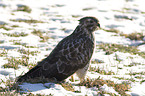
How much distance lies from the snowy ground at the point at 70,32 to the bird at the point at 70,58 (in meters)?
0.28

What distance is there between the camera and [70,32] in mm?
12148

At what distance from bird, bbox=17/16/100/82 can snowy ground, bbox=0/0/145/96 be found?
0.28 metres

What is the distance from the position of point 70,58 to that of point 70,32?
5898mm

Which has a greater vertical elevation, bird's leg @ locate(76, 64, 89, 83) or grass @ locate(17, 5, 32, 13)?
grass @ locate(17, 5, 32, 13)

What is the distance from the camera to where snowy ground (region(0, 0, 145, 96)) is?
6591 mm

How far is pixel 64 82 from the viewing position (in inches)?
256

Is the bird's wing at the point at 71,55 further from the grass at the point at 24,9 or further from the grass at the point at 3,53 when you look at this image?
the grass at the point at 24,9

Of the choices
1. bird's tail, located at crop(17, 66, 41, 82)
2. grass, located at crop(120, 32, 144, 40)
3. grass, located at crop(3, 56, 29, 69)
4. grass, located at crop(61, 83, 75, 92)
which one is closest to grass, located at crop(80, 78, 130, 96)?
grass, located at crop(61, 83, 75, 92)

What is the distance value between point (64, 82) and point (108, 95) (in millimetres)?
1263

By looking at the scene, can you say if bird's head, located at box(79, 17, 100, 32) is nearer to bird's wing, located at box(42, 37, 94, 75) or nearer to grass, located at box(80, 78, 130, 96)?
bird's wing, located at box(42, 37, 94, 75)

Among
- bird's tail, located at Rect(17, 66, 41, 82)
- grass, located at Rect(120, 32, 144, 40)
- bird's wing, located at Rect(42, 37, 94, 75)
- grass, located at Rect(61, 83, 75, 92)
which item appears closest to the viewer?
bird's tail, located at Rect(17, 66, 41, 82)

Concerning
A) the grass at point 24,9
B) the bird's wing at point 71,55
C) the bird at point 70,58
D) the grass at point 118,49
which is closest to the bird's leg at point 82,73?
the bird at point 70,58

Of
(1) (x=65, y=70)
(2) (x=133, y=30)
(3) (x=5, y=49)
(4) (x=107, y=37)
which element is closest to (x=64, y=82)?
(1) (x=65, y=70)

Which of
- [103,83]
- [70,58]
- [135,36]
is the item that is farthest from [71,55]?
[135,36]
